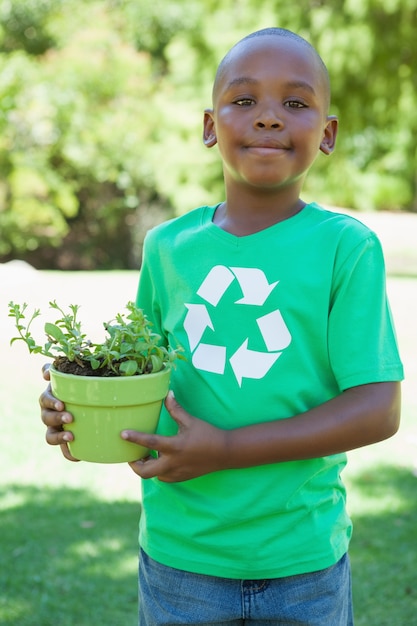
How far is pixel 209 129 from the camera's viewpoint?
6.32 feet

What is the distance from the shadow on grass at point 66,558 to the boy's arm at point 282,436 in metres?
2.02

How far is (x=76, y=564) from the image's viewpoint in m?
3.79

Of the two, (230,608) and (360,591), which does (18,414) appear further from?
(230,608)

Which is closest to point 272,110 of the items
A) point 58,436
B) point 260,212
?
point 260,212

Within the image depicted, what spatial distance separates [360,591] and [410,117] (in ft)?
36.9

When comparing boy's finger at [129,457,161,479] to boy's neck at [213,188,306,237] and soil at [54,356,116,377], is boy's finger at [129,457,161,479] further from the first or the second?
boy's neck at [213,188,306,237]

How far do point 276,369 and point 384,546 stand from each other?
8.60 feet

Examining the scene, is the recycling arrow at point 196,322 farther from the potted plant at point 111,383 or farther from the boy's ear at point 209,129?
the boy's ear at point 209,129

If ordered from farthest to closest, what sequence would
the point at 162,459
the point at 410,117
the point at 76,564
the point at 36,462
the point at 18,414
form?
the point at 410,117, the point at 18,414, the point at 36,462, the point at 76,564, the point at 162,459

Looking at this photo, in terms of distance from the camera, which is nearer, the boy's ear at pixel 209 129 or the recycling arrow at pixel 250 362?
the recycling arrow at pixel 250 362

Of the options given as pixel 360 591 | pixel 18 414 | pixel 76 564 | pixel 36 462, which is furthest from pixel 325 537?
pixel 18 414

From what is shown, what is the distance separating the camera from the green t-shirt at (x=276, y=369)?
63.6 inches

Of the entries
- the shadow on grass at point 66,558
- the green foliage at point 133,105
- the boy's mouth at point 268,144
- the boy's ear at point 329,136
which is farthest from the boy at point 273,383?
the green foliage at point 133,105

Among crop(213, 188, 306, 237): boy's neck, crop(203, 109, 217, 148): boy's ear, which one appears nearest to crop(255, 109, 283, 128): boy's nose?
crop(213, 188, 306, 237): boy's neck
